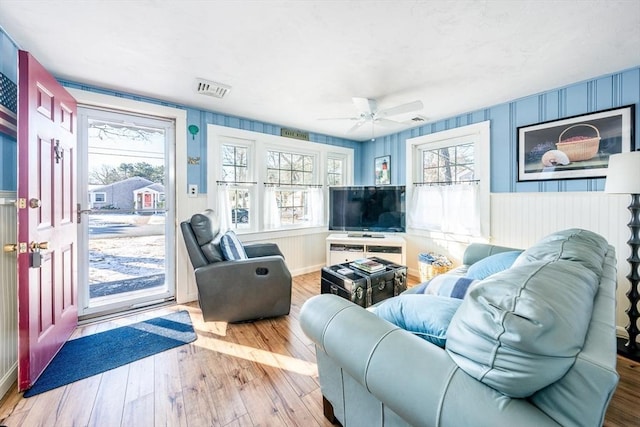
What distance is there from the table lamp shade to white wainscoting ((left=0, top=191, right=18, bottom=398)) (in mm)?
4075

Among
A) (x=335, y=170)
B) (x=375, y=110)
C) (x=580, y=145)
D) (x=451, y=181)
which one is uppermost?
(x=375, y=110)

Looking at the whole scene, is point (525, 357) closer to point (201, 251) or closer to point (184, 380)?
point (184, 380)

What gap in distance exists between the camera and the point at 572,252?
106 centimetres

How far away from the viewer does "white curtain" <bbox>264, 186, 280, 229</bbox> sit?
3623 mm

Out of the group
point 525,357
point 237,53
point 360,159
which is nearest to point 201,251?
point 237,53

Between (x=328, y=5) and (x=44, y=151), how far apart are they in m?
2.05

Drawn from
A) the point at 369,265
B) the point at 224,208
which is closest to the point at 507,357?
the point at 369,265

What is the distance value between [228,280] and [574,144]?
135 inches

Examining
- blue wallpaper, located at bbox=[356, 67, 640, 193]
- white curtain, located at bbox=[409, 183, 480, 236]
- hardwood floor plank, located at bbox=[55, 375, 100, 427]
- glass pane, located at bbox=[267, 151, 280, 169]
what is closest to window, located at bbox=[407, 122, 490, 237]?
white curtain, located at bbox=[409, 183, 480, 236]

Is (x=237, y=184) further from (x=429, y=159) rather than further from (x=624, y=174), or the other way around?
(x=624, y=174)

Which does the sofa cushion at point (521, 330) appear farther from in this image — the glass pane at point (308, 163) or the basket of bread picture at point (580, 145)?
the glass pane at point (308, 163)

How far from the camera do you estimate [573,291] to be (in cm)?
73

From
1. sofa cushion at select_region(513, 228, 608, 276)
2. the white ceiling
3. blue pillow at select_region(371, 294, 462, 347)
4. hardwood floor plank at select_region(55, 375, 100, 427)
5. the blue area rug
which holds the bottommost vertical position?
hardwood floor plank at select_region(55, 375, 100, 427)

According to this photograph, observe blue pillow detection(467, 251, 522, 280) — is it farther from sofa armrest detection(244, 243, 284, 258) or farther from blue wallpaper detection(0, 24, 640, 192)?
sofa armrest detection(244, 243, 284, 258)
